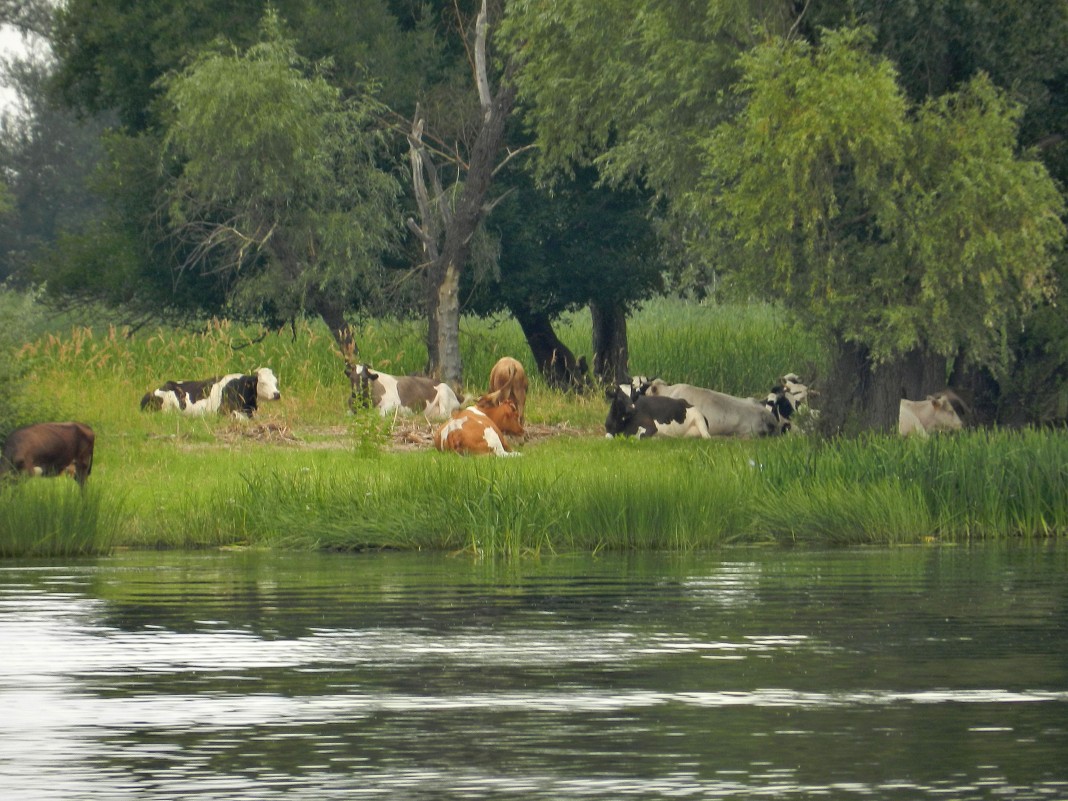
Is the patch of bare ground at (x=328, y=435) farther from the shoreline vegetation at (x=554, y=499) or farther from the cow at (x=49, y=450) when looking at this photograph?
the cow at (x=49, y=450)

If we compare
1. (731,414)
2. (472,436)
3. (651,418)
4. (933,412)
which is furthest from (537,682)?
(731,414)

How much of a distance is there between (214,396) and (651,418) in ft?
22.9

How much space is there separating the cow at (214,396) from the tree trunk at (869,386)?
912 centimetres

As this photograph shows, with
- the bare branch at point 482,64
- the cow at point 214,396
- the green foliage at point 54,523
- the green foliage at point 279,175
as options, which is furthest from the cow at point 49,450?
the bare branch at point 482,64

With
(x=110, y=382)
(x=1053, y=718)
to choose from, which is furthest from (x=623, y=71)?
(x=1053, y=718)

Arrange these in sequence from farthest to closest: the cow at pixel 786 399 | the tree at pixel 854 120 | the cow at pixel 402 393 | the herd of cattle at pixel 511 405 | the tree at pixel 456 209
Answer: the tree at pixel 456 209 → the cow at pixel 786 399 → the cow at pixel 402 393 → the herd of cattle at pixel 511 405 → the tree at pixel 854 120

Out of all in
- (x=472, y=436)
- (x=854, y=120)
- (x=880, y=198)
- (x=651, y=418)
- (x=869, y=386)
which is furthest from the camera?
(x=651, y=418)

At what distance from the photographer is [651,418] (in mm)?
31281

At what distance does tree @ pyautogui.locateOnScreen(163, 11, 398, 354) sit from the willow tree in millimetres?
10375

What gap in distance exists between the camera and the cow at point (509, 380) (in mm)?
28891

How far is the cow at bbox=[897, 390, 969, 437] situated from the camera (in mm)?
28500

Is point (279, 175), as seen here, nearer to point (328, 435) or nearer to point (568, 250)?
point (568, 250)

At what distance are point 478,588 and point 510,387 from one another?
1313cm

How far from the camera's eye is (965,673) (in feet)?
37.3
